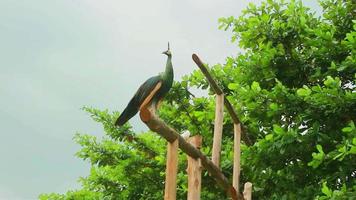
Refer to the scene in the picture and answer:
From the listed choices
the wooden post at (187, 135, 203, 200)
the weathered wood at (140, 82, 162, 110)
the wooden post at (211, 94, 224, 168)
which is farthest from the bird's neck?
A: the wooden post at (211, 94, 224, 168)

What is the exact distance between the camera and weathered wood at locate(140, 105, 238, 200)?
5.88 m

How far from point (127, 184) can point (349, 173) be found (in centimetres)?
522

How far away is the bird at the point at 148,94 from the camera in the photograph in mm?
6246

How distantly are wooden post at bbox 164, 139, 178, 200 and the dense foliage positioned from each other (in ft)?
7.44

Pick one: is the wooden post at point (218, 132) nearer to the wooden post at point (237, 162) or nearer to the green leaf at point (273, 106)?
the wooden post at point (237, 162)

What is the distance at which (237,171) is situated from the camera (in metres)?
8.48

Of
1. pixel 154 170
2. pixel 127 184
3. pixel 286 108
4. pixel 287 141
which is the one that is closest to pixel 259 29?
pixel 286 108

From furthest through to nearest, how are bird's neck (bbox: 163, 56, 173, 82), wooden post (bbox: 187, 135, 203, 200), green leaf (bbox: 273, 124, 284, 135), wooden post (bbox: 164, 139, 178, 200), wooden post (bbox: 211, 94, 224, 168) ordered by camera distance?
green leaf (bbox: 273, 124, 284, 135), wooden post (bbox: 211, 94, 224, 168), wooden post (bbox: 187, 135, 203, 200), bird's neck (bbox: 163, 56, 173, 82), wooden post (bbox: 164, 139, 178, 200)

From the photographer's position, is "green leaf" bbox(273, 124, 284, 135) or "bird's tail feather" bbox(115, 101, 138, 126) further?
"green leaf" bbox(273, 124, 284, 135)

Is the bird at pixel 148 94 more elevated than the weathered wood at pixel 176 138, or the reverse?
the bird at pixel 148 94

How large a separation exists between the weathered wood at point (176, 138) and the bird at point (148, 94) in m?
0.13

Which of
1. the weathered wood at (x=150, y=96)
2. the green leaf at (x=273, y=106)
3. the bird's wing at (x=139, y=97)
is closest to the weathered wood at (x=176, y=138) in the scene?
the weathered wood at (x=150, y=96)

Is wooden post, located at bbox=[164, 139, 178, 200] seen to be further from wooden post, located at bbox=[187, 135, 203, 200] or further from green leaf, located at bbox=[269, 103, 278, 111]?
green leaf, located at bbox=[269, 103, 278, 111]

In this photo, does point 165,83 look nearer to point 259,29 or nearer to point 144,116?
point 144,116
